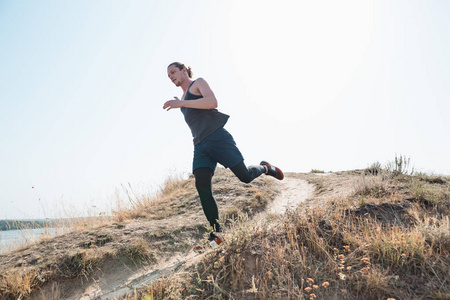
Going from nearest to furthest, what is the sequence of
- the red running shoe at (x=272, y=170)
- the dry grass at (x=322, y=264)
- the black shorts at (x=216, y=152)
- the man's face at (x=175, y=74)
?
the dry grass at (x=322, y=264) → the black shorts at (x=216, y=152) → the man's face at (x=175, y=74) → the red running shoe at (x=272, y=170)

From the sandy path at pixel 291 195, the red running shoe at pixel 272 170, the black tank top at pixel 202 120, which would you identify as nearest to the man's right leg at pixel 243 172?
the black tank top at pixel 202 120

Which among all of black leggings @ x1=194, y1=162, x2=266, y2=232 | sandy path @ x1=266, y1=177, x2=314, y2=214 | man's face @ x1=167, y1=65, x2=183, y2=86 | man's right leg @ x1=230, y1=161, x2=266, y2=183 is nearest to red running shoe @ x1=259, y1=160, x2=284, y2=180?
man's right leg @ x1=230, y1=161, x2=266, y2=183

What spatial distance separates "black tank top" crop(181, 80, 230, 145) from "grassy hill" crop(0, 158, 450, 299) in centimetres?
123

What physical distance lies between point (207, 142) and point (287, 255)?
1.79 metres

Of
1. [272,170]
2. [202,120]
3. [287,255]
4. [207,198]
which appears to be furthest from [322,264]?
[272,170]

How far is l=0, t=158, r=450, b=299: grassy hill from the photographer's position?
7.27ft

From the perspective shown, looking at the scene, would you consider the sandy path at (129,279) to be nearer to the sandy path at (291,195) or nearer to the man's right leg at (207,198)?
the man's right leg at (207,198)

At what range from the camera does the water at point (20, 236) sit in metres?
4.67

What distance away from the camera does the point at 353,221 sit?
10.2 ft

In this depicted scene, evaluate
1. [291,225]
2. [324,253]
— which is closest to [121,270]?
[291,225]

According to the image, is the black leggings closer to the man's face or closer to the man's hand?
the man's hand

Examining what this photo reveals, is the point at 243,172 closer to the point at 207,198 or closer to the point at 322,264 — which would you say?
the point at 207,198

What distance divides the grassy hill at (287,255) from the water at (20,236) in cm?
44

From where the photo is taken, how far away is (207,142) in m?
3.63
